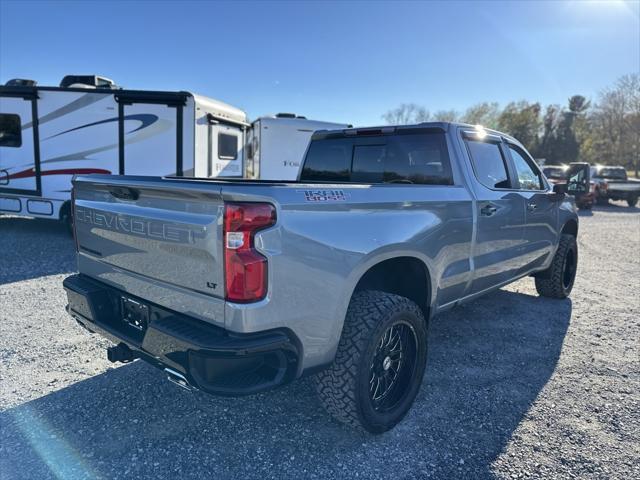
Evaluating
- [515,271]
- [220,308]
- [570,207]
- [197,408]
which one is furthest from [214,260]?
[570,207]

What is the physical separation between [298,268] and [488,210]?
211 centimetres

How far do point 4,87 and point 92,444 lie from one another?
325 inches

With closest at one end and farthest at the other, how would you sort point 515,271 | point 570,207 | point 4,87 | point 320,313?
point 320,313
point 515,271
point 570,207
point 4,87

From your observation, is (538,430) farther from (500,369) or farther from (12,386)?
(12,386)

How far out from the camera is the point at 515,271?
430 centimetres

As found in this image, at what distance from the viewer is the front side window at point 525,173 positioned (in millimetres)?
4270

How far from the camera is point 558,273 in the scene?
5.34 metres

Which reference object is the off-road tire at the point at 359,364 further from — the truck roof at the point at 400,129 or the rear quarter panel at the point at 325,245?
the truck roof at the point at 400,129

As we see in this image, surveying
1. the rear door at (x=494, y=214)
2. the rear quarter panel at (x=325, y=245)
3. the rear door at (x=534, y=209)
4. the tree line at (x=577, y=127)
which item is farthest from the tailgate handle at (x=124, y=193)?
the tree line at (x=577, y=127)

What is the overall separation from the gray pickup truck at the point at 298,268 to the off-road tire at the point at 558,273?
2006 millimetres

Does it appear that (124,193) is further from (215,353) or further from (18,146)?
(18,146)

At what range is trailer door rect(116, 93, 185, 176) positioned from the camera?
809 centimetres

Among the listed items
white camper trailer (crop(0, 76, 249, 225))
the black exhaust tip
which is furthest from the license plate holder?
white camper trailer (crop(0, 76, 249, 225))

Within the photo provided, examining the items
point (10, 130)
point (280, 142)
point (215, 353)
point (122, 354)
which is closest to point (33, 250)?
point (10, 130)
